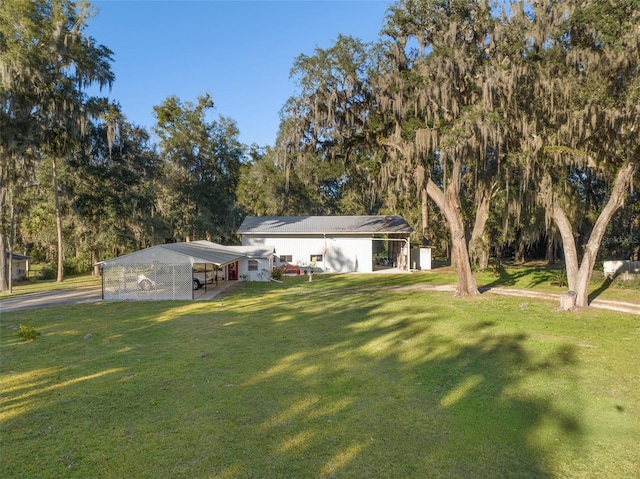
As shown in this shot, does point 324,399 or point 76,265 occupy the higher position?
point 76,265

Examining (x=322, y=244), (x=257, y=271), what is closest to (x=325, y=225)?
(x=322, y=244)

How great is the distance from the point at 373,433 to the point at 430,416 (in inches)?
37.6

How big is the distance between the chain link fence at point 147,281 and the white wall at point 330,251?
11078 mm

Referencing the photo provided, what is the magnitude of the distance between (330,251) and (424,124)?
13961mm

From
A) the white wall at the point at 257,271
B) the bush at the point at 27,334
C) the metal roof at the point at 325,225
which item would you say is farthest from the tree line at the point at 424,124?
the bush at the point at 27,334

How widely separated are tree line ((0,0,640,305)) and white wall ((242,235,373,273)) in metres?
4.92

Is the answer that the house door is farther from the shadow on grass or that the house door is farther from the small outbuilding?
the shadow on grass

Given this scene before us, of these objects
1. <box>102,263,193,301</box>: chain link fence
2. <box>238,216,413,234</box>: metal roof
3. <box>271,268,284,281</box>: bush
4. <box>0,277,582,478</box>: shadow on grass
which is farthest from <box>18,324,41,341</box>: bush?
<box>238,216,413,234</box>: metal roof

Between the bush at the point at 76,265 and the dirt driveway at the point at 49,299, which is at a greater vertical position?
the bush at the point at 76,265

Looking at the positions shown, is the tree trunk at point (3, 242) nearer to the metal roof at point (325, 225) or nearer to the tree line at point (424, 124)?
the tree line at point (424, 124)

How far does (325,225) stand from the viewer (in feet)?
92.8

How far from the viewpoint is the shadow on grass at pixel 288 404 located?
4219mm

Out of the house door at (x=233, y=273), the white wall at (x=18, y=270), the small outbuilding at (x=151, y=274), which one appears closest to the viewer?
the small outbuilding at (x=151, y=274)

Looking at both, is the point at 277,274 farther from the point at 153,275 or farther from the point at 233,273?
the point at 153,275
